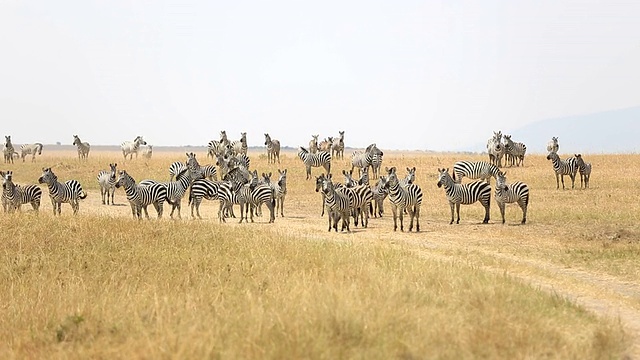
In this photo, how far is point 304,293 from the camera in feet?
29.9

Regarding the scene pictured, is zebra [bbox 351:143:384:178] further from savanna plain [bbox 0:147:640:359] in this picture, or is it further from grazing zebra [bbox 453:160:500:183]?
savanna plain [bbox 0:147:640:359]

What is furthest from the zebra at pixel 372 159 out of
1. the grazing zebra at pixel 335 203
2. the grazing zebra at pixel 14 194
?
the grazing zebra at pixel 14 194

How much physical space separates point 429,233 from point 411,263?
9.03m

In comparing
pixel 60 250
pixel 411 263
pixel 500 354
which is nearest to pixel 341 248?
pixel 411 263

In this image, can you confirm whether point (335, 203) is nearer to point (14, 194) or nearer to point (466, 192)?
point (466, 192)

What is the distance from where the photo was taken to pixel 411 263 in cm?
1274

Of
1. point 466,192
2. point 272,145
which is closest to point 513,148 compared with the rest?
point 272,145

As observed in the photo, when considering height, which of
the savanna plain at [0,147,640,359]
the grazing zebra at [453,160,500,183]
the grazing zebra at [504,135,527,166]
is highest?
the grazing zebra at [504,135,527,166]

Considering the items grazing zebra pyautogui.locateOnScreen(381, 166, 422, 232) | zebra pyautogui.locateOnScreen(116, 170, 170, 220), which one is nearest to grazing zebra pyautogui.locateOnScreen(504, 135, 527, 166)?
grazing zebra pyautogui.locateOnScreen(381, 166, 422, 232)

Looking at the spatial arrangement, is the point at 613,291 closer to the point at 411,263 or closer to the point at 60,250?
the point at 411,263

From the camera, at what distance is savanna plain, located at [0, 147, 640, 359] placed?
25.4 feet

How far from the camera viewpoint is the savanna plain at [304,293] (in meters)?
7.75

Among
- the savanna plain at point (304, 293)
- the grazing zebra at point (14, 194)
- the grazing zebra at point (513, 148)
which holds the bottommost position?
the savanna plain at point (304, 293)

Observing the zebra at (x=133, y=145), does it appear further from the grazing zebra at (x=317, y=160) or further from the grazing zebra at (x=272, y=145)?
the grazing zebra at (x=317, y=160)
